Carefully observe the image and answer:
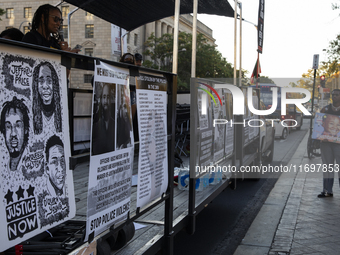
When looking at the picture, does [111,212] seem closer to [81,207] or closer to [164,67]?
[81,207]

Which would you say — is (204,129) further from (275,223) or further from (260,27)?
(260,27)

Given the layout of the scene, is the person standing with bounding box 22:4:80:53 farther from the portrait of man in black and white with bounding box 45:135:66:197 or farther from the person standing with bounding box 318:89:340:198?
the person standing with bounding box 318:89:340:198

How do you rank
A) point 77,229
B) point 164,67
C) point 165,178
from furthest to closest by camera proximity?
point 164,67 → point 165,178 → point 77,229

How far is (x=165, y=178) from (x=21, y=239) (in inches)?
61.7

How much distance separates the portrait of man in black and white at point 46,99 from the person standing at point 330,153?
6.23 meters

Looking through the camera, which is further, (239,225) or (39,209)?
(239,225)

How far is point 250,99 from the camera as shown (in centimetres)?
710

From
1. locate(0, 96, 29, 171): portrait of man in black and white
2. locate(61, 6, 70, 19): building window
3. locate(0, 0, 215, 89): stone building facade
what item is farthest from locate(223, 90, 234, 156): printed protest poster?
locate(61, 6, 70, 19): building window

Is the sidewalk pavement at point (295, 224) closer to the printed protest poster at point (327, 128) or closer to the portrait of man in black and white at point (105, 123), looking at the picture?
the printed protest poster at point (327, 128)

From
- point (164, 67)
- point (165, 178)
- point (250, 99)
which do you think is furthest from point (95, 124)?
Result: point (164, 67)

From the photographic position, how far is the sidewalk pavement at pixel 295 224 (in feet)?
15.7

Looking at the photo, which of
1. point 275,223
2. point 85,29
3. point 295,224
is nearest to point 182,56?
point 85,29

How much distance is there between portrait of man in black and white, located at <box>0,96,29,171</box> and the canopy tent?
427 centimetres

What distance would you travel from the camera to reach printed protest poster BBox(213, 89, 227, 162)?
4461mm
